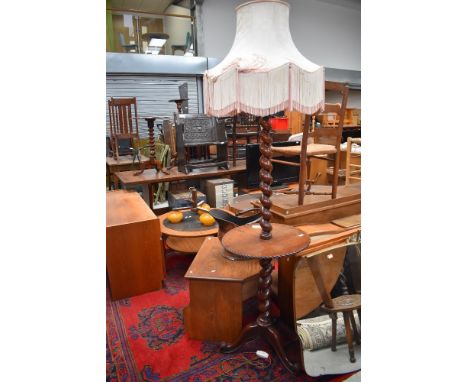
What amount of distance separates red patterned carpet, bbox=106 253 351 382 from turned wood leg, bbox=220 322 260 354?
33mm

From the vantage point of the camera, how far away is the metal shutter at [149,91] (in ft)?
18.7

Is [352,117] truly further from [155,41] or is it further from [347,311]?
[347,311]

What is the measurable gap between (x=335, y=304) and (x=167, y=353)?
3.06ft

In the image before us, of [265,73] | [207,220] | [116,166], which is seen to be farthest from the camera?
[116,166]

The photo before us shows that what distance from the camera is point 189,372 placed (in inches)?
65.9

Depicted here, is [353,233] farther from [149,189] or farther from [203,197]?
[149,189]

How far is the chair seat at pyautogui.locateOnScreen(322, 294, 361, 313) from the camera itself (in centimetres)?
153

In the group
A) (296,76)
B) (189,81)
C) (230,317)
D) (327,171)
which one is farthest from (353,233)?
(189,81)

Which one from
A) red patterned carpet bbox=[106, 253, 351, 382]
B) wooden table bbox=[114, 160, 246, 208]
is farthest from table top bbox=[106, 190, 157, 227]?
red patterned carpet bbox=[106, 253, 351, 382]

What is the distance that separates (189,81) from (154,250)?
4.47 meters

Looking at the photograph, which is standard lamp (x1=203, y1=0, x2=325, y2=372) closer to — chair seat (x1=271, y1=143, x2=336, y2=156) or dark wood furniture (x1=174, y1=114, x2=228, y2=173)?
chair seat (x1=271, y1=143, x2=336, y2=156)

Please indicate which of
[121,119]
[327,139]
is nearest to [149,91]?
[121,119]

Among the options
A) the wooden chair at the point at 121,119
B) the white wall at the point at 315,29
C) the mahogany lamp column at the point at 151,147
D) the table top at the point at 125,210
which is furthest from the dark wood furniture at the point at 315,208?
the white wall at the point at 315,29

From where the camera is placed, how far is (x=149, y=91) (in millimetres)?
5918
